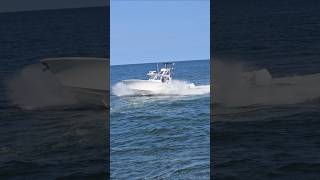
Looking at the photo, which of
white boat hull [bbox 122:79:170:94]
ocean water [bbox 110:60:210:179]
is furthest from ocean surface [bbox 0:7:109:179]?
white boat hull [bbox 122:79:170:94]

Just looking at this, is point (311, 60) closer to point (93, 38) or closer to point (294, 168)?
point (294, 168)

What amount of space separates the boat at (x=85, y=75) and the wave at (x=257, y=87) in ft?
3.27

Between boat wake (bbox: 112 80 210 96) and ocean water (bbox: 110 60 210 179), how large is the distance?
5 cm

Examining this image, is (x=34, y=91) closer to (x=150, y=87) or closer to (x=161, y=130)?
(x=161, y=130)

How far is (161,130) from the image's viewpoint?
10.7 metres

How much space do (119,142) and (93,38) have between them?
221 inches

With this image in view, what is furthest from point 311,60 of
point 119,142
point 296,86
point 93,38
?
point 119,142

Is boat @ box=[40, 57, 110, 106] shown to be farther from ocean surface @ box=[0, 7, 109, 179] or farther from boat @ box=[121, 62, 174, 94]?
boat @ box=[121, 62, 174, 94]

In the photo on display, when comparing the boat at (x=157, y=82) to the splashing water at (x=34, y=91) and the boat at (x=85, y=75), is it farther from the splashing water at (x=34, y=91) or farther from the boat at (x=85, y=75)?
the splashing water at (x=34, y=91)

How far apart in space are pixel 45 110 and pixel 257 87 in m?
1.90

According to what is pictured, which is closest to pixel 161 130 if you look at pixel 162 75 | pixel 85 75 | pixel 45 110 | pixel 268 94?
pixel 162 75

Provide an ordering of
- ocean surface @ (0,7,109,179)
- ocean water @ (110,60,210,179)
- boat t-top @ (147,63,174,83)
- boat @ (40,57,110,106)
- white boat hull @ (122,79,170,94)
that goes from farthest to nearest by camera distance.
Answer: white boat hull @ (122,79,170,94) < boat t-top @ (147,63,174,83) < ocean water @ (110,60,210,179) < boat @ (40,57,110,106) < ocean surface @ (0,7,109,179)

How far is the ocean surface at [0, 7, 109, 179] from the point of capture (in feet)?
14.3

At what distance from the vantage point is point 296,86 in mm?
4168
